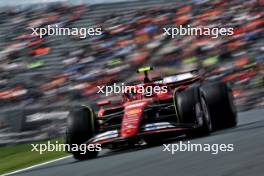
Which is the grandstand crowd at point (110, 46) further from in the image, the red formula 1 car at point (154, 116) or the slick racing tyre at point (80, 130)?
the slick racing tyre at point (80, 130)

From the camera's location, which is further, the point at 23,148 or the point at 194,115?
the point at 23,148

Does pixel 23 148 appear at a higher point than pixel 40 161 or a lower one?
lower

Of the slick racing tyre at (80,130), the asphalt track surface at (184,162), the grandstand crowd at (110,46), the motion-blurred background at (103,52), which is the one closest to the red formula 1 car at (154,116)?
the slick racing tyre at (80,130)

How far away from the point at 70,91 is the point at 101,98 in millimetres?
1148

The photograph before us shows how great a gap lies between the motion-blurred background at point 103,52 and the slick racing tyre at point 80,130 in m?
4.66

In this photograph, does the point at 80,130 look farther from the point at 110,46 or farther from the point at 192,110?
the point at 110,46

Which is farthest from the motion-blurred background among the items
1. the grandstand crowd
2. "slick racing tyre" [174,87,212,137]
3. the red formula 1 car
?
"slick racing tyre" [174,87,212,137]

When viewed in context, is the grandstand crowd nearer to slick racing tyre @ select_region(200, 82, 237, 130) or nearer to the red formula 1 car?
slick racing tyre @ select_region(200, 82, 237, 130)

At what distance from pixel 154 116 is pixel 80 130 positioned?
3.84 ft

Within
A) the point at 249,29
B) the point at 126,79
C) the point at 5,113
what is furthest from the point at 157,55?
the point at 5,113

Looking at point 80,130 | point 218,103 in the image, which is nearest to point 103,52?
point 218,103

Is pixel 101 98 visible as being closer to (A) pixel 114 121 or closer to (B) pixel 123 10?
(B) pixel 123 10

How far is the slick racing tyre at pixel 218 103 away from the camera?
10.9m

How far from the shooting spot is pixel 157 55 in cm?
1827
